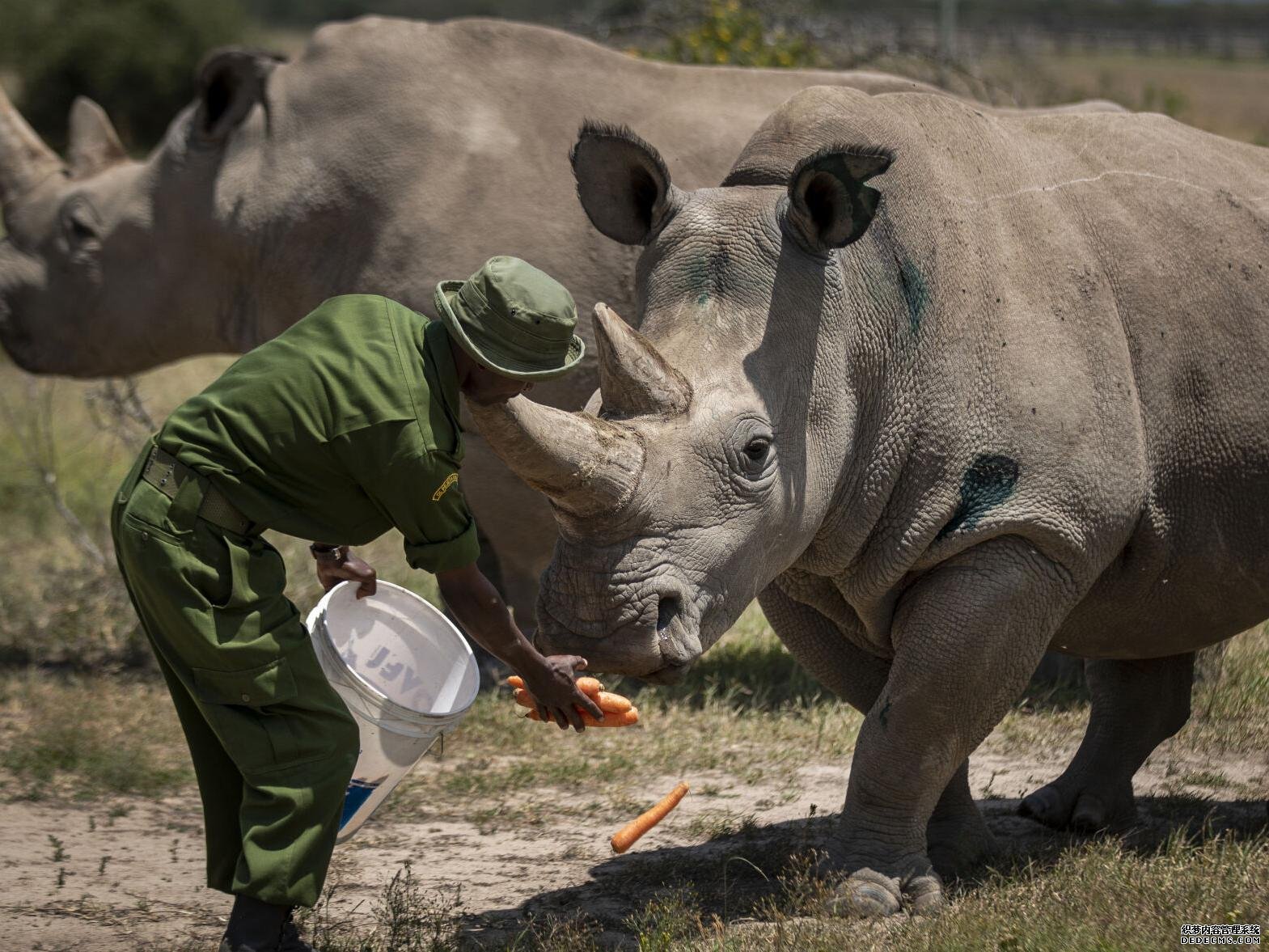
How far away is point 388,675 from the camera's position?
445 centimetres

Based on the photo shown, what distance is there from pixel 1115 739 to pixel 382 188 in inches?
130

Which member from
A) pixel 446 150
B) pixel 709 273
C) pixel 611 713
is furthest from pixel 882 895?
pixel 446 150

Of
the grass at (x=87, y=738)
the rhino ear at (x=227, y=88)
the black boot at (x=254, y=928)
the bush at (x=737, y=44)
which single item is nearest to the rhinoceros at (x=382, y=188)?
the rhino ear at (x=227, y=88)

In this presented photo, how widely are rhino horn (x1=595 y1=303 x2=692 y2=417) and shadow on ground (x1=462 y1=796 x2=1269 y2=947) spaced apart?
4.08 ft

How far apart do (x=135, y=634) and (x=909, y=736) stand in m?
4.52

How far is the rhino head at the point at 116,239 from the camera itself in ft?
23.2

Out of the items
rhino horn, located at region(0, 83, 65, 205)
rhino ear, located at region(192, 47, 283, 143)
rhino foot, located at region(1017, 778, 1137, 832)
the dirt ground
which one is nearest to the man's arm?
the dirt ground

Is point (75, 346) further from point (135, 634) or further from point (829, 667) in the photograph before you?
point (829, 667)

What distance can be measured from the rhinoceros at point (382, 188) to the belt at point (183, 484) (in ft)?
8.76

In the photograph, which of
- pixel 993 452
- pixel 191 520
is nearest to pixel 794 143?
pixel 993 452

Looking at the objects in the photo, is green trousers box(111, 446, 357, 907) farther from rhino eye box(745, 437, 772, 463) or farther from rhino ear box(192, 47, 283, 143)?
rhino ear box(192, 47, 283, 143)

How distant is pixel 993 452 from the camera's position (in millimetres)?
4164

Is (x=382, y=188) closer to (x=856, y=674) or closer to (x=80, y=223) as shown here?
(x=80, y=223)

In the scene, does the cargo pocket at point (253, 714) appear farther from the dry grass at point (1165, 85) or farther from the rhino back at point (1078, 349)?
the dry grass at point (1165, 85)
